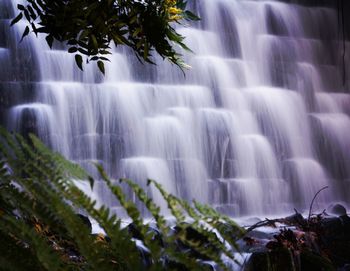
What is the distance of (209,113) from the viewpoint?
815cm

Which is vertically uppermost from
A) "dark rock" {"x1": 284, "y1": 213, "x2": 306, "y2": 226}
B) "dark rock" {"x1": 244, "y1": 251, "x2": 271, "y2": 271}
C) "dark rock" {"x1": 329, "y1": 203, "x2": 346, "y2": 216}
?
"dark rock" {"x1": 284, "y1": 213, "x2": 306, "y2": 226}

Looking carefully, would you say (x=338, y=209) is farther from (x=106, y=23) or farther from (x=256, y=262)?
(x=106, y=23)

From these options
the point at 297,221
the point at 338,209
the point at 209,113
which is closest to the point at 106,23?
the point at 297,221

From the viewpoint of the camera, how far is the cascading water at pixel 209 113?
7.20 metres

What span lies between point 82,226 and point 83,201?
0.02 m

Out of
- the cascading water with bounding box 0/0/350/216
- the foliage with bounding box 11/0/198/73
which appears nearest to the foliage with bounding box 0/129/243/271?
the foliage with bounding box 11/0/198/73

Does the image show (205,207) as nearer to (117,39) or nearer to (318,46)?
(117,39)

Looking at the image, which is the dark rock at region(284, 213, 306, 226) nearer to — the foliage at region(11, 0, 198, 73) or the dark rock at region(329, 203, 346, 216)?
the foliage at region(11, 0, 198, 73)

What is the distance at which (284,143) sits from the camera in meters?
8.57

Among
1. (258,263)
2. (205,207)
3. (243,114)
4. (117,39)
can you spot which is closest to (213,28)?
(243,114)

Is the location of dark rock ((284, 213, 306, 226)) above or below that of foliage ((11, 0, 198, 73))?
below

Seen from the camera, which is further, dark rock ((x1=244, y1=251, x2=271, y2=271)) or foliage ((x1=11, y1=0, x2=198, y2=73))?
dark rock ((x1=244, y1=251, x2=271, y2=271))

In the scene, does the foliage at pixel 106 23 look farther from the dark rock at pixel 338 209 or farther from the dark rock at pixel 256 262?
the dark rock at pixel 338 209

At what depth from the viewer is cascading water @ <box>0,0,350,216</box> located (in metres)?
7.20
